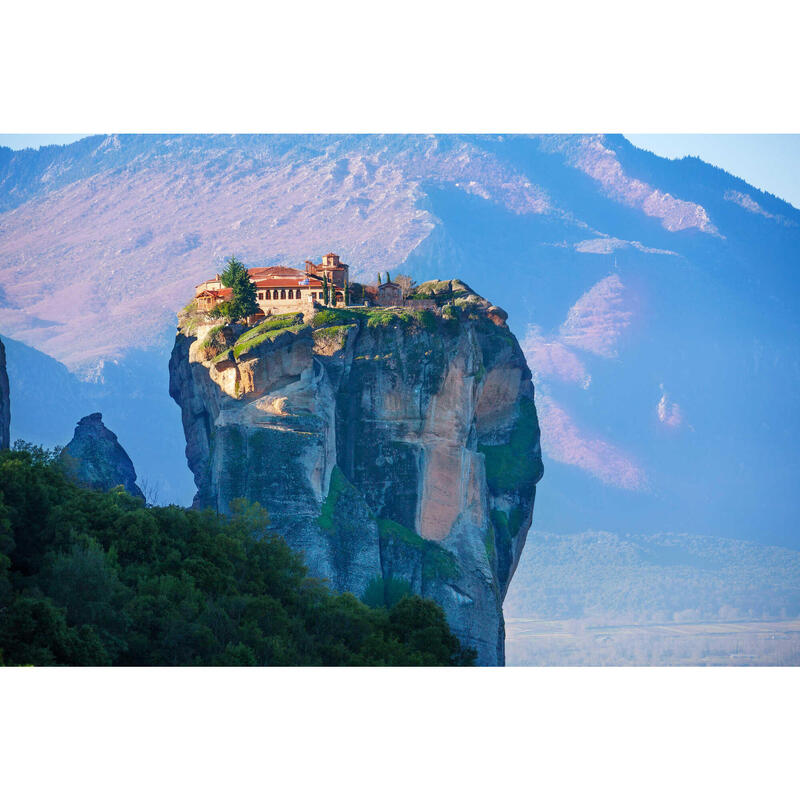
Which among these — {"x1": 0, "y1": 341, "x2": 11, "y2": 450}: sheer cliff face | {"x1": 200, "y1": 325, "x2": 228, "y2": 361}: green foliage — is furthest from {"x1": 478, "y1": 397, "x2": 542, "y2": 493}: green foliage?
{"x1": 0, "y1": 341, "x2": 11, "y2": 450}: sheer cliff face

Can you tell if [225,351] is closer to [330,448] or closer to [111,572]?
[330,448]

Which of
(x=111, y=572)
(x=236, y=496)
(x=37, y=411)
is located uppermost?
(x=37, y=411)

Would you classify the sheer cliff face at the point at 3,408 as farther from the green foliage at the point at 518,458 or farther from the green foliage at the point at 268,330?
the green foliage at the point at 518,458

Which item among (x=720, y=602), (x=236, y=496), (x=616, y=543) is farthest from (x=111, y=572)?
(x=616, y=543)

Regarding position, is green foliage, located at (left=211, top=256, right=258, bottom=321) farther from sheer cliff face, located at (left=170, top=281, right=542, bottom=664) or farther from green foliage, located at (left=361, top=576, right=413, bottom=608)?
green foliage, located at (left=361, top=576, right=413, bottom=608)

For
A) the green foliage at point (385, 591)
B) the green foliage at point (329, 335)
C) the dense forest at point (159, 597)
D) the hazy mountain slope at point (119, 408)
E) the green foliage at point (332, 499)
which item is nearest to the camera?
the dense forest at point (159, 597)

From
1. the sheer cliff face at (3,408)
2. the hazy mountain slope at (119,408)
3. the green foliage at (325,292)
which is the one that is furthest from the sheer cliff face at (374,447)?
the hazy mountain slope at (119,408)

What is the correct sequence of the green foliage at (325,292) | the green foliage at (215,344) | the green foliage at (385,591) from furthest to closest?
1. the green foliage at (325,292)
2. the green foliage at (215,344)
3. the green foliage at (385,591)
